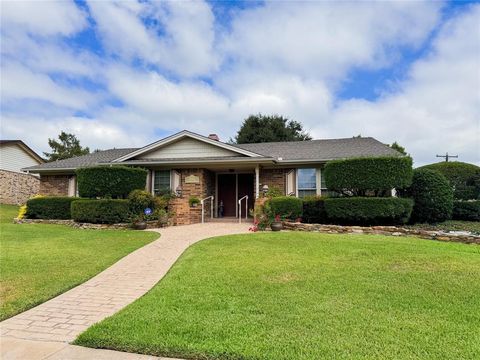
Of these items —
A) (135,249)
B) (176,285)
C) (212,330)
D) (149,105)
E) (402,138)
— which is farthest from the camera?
(402,138)

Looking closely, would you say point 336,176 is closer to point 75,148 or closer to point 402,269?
point 402,269

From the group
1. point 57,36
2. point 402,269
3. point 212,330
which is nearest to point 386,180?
point 402,269

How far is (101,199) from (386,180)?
11.1 metres

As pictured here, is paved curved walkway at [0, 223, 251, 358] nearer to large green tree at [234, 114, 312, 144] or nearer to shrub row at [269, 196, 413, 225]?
shrub row at [269, 196, 413, 225]

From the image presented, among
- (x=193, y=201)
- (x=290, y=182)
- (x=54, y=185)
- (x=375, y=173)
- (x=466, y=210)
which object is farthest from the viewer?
(x=54, y=185)

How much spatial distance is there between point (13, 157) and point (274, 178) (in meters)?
22.9

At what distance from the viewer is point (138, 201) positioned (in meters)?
12.6

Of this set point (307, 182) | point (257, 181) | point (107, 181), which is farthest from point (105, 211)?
point (307, 182)

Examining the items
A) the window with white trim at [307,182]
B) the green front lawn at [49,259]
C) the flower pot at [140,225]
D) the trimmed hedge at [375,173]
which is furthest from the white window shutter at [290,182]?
the green front lawn at [49,259]

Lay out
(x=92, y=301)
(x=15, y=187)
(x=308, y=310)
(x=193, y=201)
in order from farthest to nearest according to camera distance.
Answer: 1. (x=15, y=187)
2. (x=193, y=201)
3. (x=92, y=301)
4. (x=308, y=310)

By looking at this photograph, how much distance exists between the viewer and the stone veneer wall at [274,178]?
14.9 m

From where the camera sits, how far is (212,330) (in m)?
3.36

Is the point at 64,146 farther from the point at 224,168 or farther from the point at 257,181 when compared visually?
the point at 257,181

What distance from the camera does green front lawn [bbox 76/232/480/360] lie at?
9.81 ft
